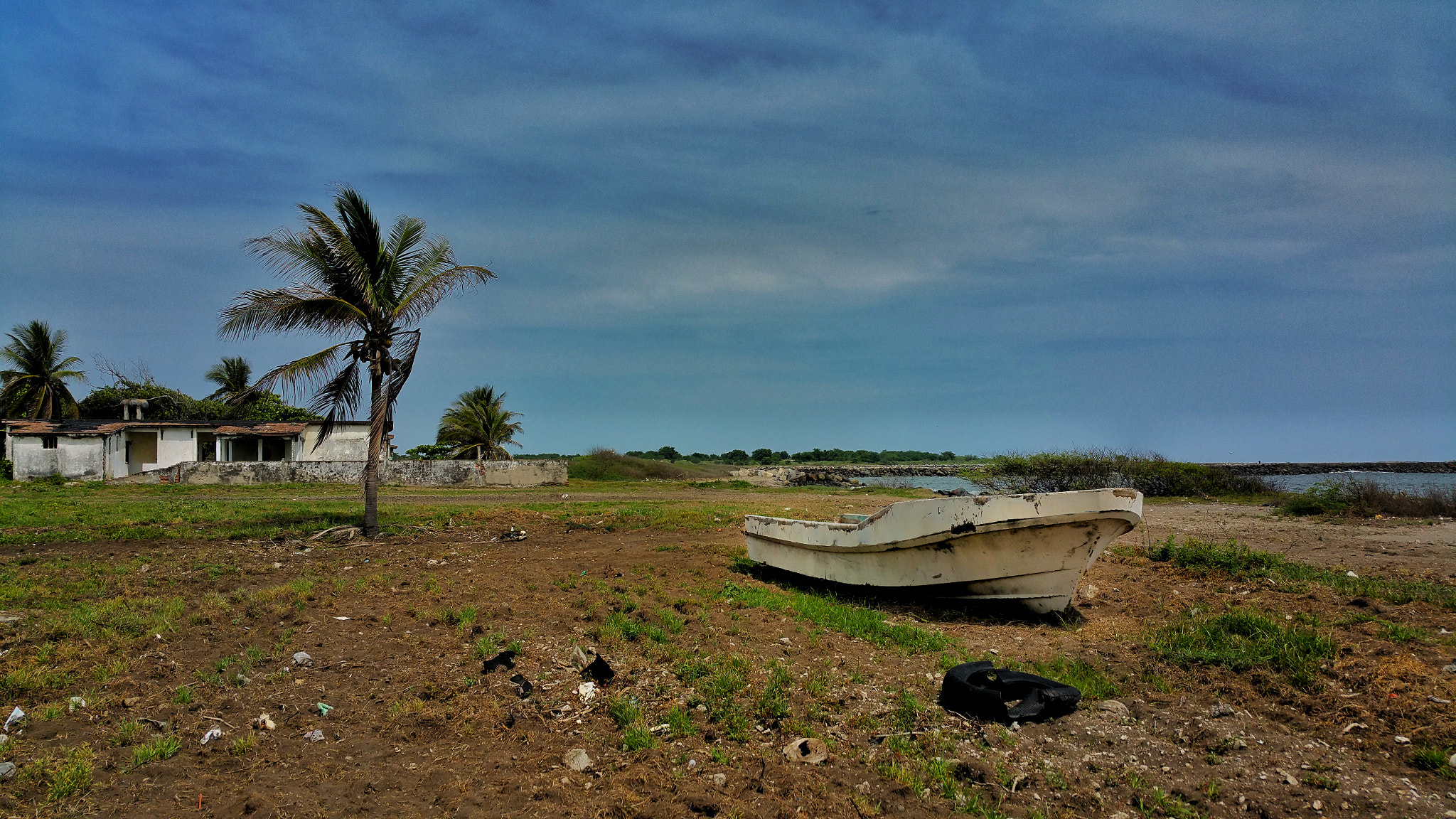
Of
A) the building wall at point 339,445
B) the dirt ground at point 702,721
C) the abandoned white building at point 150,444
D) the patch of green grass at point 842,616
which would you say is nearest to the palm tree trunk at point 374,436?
the dirt ground at point 702,721

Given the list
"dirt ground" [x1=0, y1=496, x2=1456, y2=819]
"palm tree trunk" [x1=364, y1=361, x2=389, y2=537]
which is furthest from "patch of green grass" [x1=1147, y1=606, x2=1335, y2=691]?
"palm tree trunk" [x1=364, y1=361, x2=389, y2=537]

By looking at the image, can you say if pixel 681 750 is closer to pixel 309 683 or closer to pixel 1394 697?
pixel 309 683

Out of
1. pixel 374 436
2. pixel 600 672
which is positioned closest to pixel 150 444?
pixel 374 436

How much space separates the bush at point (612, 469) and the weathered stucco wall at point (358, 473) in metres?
10.8

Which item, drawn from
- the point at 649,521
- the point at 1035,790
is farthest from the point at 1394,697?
the point at 649,521

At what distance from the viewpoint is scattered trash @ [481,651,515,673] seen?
211 inches

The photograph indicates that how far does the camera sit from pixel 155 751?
394cm

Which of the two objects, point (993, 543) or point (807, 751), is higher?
point (993, 543)

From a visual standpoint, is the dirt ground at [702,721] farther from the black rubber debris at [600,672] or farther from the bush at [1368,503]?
the bush at [1368,503]

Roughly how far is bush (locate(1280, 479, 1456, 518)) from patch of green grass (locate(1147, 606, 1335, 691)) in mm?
13460

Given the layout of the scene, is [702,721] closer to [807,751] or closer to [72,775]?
[807,751]

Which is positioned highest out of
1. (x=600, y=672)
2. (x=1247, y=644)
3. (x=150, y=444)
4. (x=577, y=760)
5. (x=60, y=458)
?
(x=150, y=444)

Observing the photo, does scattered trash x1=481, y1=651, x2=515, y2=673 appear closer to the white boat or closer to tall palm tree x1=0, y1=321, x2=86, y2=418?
the white boat

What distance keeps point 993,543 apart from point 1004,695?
2.50m
